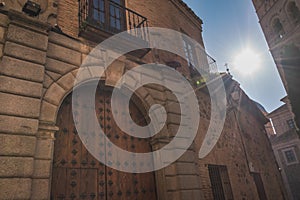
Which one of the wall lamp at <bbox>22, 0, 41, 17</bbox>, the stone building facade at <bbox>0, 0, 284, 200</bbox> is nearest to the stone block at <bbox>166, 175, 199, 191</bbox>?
the stone building facade at <bbox>0, 0, 284, 200</bbox>

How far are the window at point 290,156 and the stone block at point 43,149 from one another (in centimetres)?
2722

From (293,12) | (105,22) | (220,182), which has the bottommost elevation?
(220,182)

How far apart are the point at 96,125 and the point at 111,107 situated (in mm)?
587

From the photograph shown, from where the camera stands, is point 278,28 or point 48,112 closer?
point 48,112

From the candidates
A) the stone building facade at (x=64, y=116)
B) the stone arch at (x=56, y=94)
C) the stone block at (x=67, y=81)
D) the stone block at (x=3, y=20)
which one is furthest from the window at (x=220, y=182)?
the stone block at (x=3, y=20)

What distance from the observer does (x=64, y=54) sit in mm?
4117

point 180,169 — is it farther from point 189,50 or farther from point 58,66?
point 189,50

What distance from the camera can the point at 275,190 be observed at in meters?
11.7

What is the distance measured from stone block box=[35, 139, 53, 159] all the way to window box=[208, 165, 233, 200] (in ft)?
15.7

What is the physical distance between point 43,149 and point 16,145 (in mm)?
377

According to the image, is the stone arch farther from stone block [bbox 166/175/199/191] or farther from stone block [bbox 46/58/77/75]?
stone block [bbox 166/175/199/191]

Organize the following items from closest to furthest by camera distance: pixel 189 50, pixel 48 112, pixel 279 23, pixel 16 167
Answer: pixel 16 167 < pixel 48 112 < pixel 189 50 < pixel 279 23

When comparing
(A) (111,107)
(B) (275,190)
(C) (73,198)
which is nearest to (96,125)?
(A) (111,107)

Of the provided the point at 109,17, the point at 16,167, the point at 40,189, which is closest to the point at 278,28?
the point at 109,17
